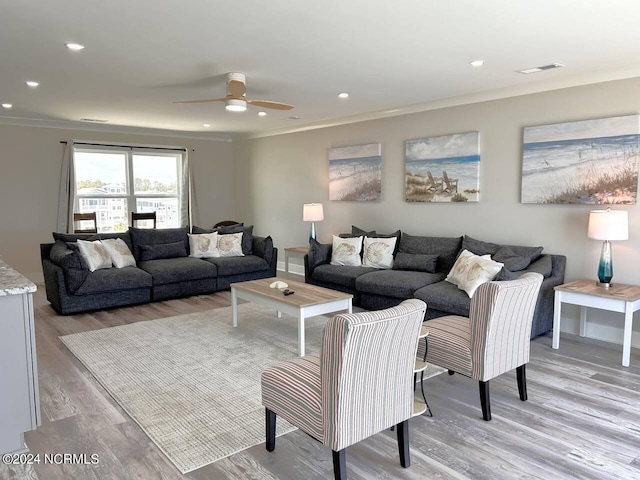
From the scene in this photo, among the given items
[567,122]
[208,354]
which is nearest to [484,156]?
[567,122]

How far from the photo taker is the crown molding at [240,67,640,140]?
4074 mm

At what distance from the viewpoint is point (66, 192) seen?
279 inches

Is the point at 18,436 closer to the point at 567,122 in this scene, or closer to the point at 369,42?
the point at 369,42

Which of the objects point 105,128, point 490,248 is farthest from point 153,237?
point 490,248

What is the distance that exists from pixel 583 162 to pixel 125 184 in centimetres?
676

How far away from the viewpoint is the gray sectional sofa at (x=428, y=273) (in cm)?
423

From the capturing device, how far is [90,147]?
7352mm

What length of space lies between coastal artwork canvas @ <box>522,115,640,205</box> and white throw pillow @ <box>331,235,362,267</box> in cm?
201

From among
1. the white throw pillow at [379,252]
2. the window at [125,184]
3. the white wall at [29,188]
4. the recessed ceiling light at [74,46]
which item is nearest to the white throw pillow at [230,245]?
the white throw pillow at [379,252]

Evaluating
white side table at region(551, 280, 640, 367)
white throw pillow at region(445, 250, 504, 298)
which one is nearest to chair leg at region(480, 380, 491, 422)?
white throw pillow at region(445, 250, 504, 298)

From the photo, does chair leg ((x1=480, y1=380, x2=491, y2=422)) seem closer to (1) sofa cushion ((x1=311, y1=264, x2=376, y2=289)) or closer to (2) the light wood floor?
(2) the light wood floor

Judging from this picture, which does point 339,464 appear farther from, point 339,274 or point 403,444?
point 339,274

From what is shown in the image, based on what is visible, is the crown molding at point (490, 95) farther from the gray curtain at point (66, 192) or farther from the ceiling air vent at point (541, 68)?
the gray curtain at point (66, 192)

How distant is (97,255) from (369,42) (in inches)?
155
